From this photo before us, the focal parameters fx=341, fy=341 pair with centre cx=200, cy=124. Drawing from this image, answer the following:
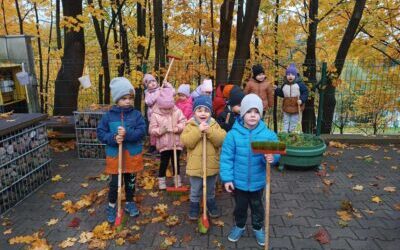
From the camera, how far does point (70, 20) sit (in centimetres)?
795

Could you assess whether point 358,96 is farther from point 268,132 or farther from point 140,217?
point 140,217

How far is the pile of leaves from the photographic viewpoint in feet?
20.0

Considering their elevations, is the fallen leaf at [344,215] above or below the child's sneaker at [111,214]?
below

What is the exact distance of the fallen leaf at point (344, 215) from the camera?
14.6 ft

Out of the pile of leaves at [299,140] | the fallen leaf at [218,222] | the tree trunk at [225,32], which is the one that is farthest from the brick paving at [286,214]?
the tree trunk at [225,32]

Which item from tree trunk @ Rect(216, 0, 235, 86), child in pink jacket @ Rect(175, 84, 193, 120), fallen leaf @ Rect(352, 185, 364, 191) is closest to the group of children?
child in pink jacket @ Rect(175, 84, 193, 120)

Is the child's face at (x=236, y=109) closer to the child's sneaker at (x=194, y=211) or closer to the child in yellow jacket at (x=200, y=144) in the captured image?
the child in yellow jacket at (x=200, y=144)

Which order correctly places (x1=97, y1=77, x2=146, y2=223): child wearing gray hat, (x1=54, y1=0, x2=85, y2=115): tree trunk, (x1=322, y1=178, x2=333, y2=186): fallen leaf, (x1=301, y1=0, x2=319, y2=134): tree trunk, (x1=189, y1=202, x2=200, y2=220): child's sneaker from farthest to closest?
(x1=301, y1=0, x2=319, y2=134): tree trunk < (x1=54, y1=0, x2=85, y2=115): tree trunk < (x1=322, y1=178, x2=333, y2=186): fallen leaf < (x1=189, y1=202, x2=200, y2=220): child's sneaker < (x1=97, y1=77, x2=146, y2=223): child wearing gray hat

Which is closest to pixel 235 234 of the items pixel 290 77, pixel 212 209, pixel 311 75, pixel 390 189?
pixel 212 209

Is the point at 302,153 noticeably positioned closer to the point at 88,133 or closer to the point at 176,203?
the point at 176,203

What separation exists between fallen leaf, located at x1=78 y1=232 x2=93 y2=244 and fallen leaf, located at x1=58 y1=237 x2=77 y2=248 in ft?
0.24

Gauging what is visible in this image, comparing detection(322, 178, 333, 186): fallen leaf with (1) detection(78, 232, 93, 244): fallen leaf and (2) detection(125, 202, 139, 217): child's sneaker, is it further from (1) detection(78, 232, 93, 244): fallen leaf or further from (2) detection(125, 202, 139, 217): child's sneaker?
(1) detection(78, 232, 93, 244): fallen leaf

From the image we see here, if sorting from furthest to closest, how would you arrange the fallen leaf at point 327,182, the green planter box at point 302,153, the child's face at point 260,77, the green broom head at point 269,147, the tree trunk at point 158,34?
the tree trunk at point 158,34, the child's face at point 260,77, the green planter box at point 302,153, the fallen leaf at point 327,182, the green broom head at point 269,147

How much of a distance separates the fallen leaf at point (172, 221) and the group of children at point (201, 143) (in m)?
0.19
